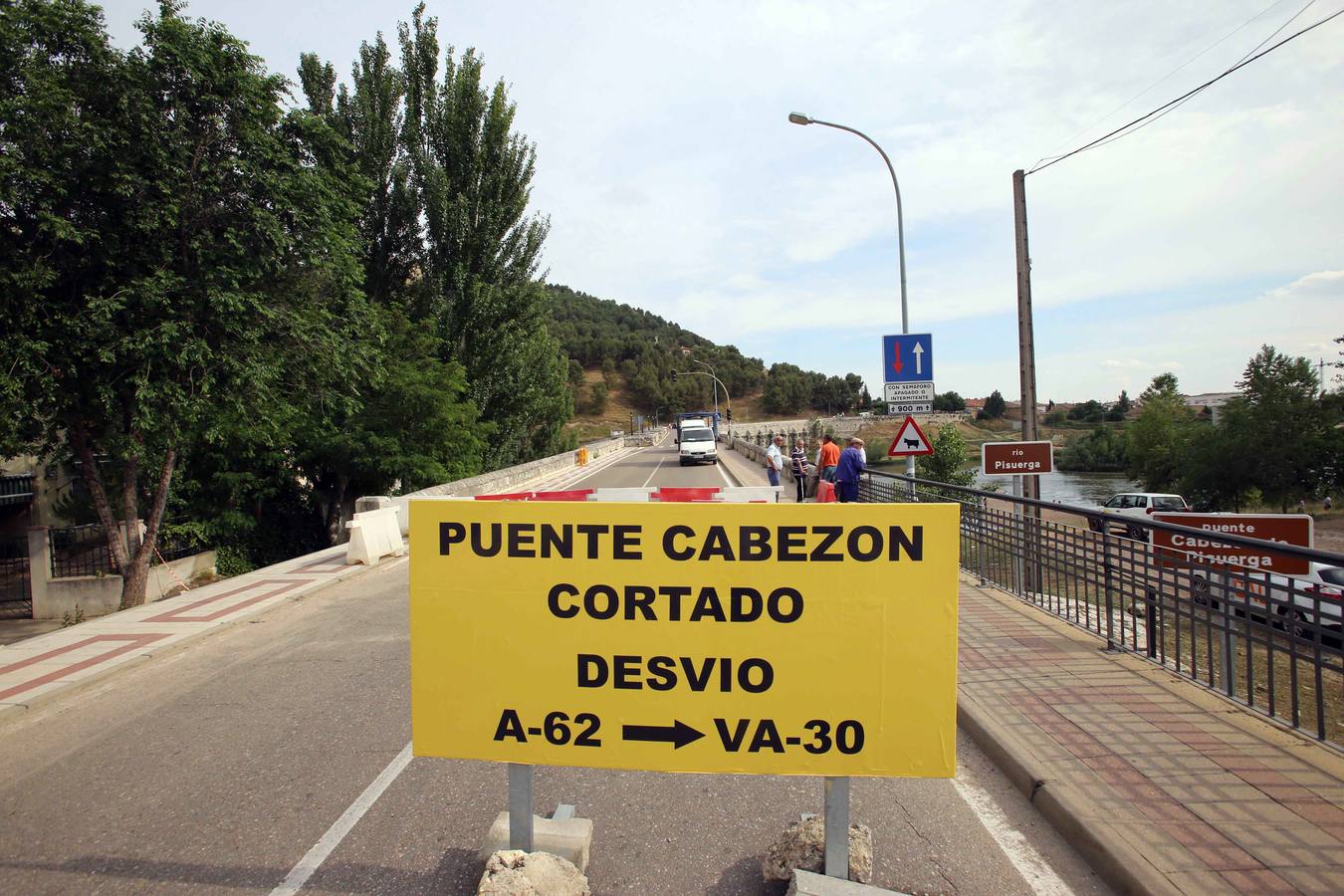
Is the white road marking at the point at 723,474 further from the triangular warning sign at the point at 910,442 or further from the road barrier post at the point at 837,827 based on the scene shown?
the road barrier post at the point at 837,827

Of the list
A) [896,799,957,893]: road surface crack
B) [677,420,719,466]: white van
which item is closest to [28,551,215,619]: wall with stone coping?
[896,799,957,893]: road surface crack

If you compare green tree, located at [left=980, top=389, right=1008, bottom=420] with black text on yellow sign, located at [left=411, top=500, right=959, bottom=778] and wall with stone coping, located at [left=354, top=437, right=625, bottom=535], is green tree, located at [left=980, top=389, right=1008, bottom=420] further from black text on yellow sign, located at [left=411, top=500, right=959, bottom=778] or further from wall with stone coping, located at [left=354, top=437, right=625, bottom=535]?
black text on yellow sign, located at [left=411, top=500, right=959, bottom=778]

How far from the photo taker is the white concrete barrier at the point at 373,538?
12.5m

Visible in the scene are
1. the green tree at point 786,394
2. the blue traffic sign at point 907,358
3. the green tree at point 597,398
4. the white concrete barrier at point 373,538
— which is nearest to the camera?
the white concrete barrier at point 373,538

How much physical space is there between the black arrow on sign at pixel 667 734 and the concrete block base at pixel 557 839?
1.84 feet

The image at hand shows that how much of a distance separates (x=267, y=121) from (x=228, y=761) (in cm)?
1263

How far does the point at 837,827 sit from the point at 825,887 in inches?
8.3

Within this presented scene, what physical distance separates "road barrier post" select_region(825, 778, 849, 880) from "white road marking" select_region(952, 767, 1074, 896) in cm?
94

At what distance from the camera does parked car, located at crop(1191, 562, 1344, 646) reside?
3.99 meters

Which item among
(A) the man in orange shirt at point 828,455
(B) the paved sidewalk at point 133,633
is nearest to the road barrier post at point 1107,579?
(B) the paved sidewalk at point 133,633

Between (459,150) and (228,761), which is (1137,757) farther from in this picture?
(459,150)

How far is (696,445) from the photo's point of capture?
39.5 m

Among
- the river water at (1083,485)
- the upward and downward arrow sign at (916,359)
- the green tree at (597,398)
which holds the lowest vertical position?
the river water at (1083,485)

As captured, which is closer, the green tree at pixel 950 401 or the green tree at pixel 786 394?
the green tree at pixel 950 401
